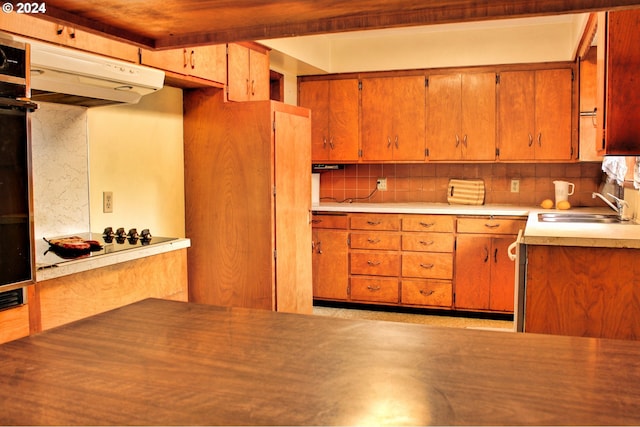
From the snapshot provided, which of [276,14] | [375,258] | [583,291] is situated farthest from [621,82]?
[375,258]

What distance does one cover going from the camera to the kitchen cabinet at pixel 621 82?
2389 mm

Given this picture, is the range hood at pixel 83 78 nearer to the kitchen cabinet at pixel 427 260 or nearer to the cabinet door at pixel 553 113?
the kitchen cabinet at pixel 427 260

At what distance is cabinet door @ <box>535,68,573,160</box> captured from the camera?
4602mm

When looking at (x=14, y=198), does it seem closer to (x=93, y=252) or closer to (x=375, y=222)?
(x=93, y=252)

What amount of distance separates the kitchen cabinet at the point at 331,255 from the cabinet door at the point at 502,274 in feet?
4.00

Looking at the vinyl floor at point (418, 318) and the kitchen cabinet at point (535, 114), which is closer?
the vinyl floor at point (418, 318)

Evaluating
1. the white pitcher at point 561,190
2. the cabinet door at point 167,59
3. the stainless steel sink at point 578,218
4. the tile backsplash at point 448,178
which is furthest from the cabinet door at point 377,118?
the cabinet door at point 167,59

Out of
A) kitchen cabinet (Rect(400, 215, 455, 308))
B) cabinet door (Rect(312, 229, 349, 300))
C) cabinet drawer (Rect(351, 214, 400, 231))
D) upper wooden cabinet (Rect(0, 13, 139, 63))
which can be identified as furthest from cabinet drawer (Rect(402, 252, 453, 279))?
upper wooden cabinet (Rect(0, 13, 139, 63))

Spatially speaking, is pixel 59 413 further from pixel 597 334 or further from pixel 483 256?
pixel 483 256

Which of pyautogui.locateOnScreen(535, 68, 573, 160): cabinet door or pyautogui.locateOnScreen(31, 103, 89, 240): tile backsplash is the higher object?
pyautogui.locateOnScreen(535, 68, 573, 160): cabinet door

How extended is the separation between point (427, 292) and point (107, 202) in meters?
2.71

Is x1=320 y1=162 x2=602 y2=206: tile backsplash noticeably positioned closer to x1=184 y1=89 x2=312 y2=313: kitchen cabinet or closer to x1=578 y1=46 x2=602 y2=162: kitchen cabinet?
x1=578 y1=46 x2=602 y2=162: kitchen cabinet

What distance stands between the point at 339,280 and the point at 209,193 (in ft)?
5.62

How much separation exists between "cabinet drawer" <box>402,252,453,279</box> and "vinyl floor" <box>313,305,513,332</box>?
34cm
